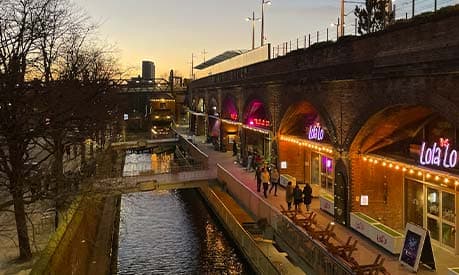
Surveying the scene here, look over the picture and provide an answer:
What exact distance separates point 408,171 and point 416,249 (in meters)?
4.02

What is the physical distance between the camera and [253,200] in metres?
19.3

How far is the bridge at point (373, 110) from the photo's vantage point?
11.3 m

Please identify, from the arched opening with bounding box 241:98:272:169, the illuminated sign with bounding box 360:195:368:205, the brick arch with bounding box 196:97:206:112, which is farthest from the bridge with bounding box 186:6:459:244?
the brick arch with bounding box 196:97:206:112

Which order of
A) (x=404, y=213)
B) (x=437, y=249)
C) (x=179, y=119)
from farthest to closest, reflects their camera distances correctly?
(x=179, y=119) → (x=404, y=213) → (x=437, y=249)

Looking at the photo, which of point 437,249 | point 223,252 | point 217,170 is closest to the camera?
point 437,249

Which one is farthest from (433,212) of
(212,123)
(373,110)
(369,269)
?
Result: (212,123)

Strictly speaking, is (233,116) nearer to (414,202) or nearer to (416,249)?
(414,202)

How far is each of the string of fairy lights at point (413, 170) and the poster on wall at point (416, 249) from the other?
1.50m

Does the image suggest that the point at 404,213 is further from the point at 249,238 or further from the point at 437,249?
the point at 249,238

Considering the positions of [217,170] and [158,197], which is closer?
[217,170]

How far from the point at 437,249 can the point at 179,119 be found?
3172 inches

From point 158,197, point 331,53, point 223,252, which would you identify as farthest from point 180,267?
point 158,197

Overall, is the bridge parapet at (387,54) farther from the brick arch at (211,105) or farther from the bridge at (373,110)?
the brick arch at (211,105)

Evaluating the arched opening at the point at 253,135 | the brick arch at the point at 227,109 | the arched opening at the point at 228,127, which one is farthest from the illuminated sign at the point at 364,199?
the arched opening at the point at 228,127
